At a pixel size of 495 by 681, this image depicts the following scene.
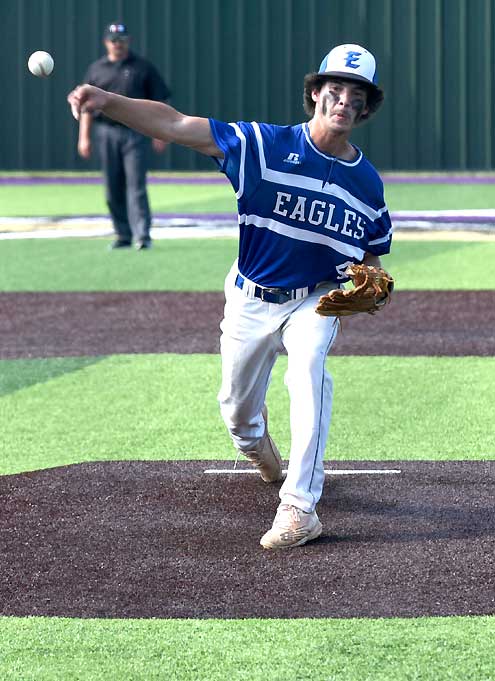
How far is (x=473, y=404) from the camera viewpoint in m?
8.49

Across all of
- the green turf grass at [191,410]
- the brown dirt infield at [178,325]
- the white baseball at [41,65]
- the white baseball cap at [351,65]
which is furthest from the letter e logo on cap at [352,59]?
the brown dirt infield at [178,325]

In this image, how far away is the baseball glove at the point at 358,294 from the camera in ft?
18.9

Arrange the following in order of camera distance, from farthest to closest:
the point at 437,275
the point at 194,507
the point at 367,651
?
the point at 437,275
the point at 194,507
the point at 367,651

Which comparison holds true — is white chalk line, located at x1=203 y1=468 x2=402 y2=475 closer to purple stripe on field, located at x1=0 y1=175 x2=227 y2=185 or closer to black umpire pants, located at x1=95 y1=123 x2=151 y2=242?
black umpire pants, located at x1=95 y1=123 x2=151 y2=242

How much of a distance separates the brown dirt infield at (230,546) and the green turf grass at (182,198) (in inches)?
619

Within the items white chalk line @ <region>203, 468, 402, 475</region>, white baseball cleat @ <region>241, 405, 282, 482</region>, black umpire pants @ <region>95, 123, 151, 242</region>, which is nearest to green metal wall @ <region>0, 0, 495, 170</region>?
black umpire pants @ <region>95, 123, 151, 242</region>

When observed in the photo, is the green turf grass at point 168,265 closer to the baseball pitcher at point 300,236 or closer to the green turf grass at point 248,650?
the baseball pitcher at point 300,236

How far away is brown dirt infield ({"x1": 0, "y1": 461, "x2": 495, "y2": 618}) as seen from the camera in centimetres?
487

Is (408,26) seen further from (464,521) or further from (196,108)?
(464,521)

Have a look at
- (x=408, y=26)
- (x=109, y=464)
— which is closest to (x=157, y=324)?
(x=109, y=464)

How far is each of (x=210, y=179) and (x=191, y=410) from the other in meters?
21.6

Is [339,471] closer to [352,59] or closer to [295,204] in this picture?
[295,204]

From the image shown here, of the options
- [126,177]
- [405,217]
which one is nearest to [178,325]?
[126,177]

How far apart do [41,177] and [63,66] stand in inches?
95.1
